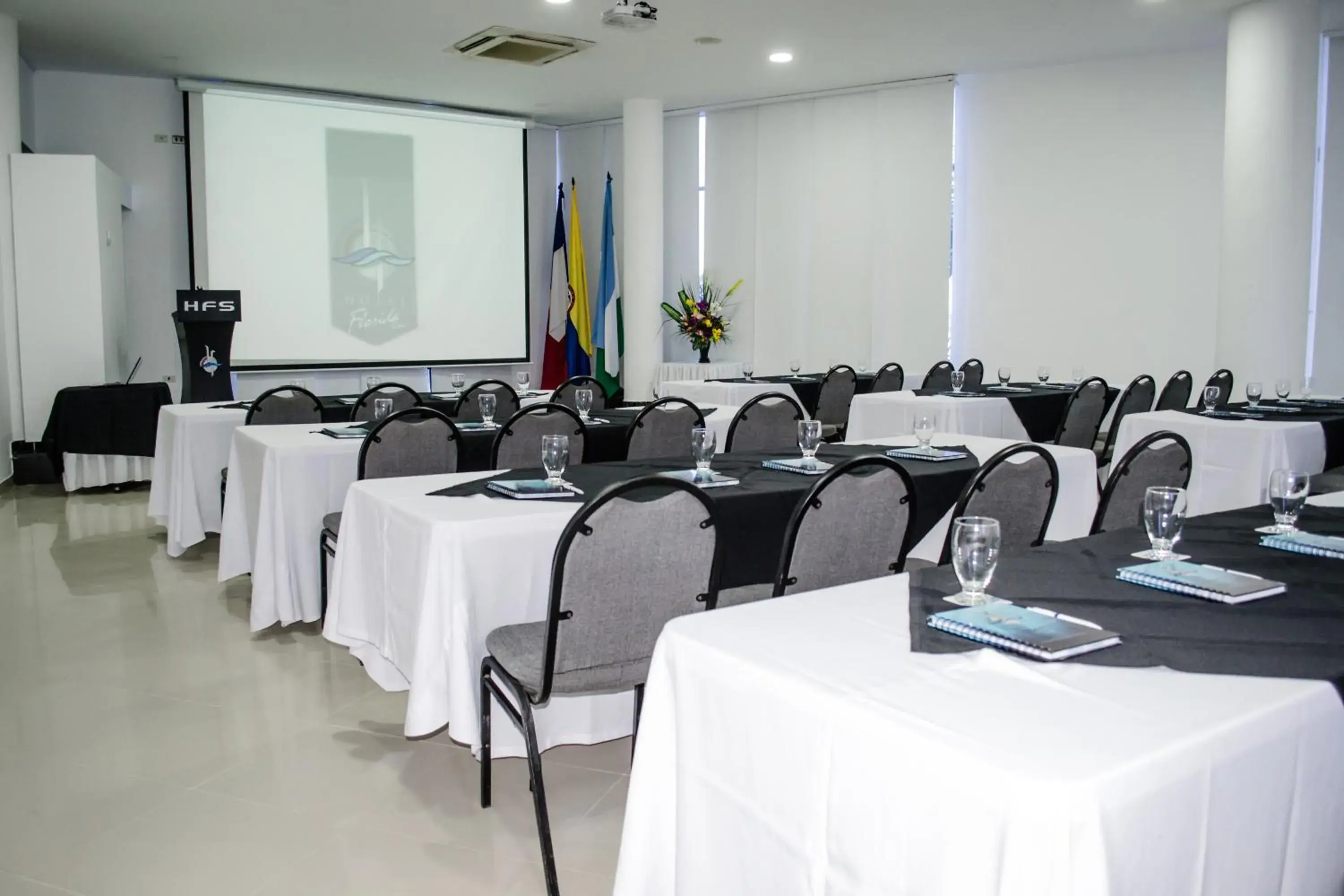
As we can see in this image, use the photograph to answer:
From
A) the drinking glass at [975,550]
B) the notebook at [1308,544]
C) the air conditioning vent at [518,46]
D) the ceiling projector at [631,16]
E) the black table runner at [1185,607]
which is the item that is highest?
the air conditioning vent at [518,46]

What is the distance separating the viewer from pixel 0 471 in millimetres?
7609

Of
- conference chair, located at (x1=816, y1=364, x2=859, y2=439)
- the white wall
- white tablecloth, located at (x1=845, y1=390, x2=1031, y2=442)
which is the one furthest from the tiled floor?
the white wall

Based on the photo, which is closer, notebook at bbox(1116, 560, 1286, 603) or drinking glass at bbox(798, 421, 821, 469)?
notebook at bbox(1116, 560, 1286, 603)

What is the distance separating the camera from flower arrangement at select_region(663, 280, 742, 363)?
10.7 m

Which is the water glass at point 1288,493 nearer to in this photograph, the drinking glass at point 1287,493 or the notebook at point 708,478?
the drinking glass at point 1287,493

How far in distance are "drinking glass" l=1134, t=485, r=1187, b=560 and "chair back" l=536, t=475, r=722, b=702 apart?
2.93 ft

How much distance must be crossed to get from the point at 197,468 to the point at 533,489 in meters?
3.04

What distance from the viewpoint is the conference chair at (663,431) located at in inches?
182

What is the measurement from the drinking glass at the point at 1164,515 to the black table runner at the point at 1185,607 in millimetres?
71

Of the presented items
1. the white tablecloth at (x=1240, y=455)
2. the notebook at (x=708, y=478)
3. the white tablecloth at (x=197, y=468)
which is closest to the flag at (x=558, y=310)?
the white tablecloth at (x=197, y=468)

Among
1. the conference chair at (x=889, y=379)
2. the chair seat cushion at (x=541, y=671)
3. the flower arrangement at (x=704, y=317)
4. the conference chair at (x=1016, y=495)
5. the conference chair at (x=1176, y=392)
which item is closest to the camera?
the chair seat cushion at (x=541, y=671)

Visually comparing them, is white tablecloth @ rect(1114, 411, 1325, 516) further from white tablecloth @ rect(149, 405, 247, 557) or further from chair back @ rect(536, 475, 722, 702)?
white tablecloth @ rect(149, 405, 247, 557)

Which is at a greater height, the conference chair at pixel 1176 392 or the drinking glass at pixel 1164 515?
the conference chair at pixel 1176 392

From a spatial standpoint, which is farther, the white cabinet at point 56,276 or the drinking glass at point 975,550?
the white cabinet at point 56,276
